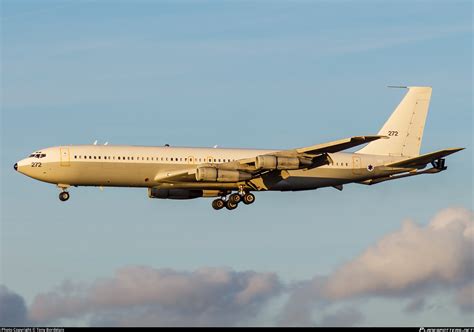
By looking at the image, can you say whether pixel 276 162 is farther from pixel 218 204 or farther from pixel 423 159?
pixel 423 159

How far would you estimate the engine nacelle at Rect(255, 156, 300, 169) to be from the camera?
96.6m

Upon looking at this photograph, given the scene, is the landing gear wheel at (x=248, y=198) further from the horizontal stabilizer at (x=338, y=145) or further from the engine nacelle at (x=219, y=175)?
the horizontal stabilizer at (x=338, y=145)

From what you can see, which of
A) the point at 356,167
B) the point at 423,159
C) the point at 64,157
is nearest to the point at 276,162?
the point at 356,167

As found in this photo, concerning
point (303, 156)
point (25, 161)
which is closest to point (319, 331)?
point (303, 156)

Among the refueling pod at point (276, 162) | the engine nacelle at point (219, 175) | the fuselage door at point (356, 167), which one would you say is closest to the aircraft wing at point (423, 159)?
the fuselage door at point (356, 167)

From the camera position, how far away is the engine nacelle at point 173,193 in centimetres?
10194

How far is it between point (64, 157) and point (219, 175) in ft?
44.7

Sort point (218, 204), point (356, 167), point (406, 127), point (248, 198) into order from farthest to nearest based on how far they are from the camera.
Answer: point (406, 127), point (356, 167), point (218, 204), point (248, 198)

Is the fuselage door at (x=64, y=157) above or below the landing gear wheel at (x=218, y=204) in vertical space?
above

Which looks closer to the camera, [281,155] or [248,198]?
[281,155]

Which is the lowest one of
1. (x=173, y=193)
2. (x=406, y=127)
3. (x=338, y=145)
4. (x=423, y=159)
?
(x=338, y=145)

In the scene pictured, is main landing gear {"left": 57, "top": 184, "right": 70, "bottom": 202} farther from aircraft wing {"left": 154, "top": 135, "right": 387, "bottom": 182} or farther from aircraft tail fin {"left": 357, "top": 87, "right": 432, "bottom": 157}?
aircraft tail fin {"left": 357, "top": 87, "right": 432, "bottom": 157}

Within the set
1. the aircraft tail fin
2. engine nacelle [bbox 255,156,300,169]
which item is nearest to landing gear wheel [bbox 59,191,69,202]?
engine nacelle [bbox 255,156,300,169]

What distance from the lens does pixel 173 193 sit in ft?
336
